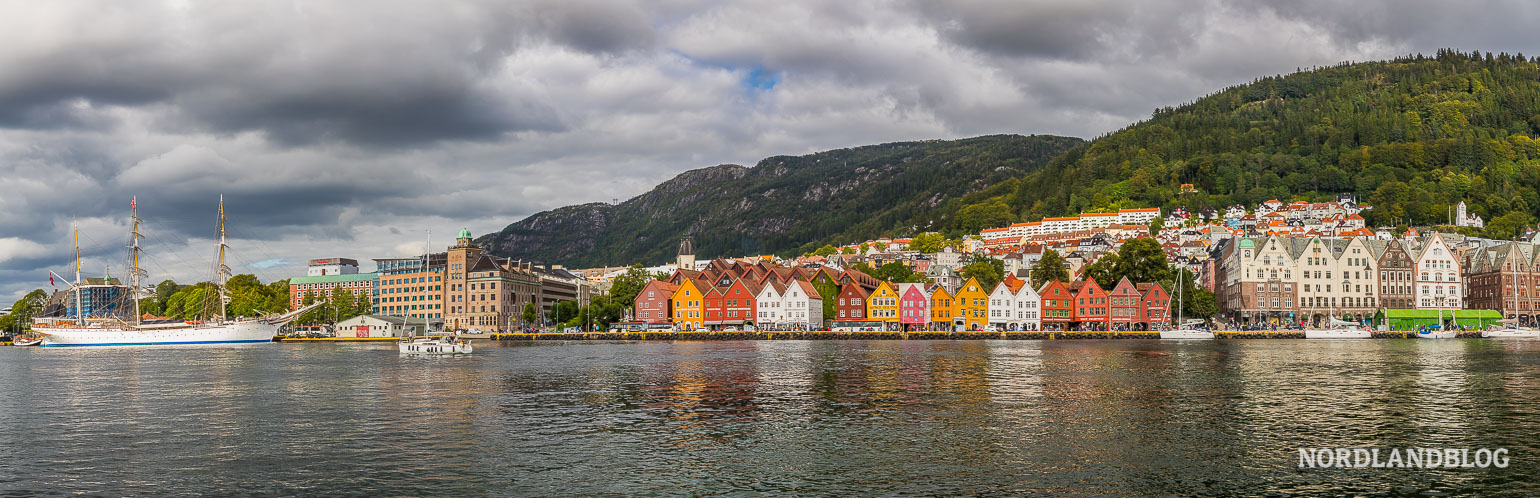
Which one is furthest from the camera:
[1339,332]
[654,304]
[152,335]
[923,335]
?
[654,304]

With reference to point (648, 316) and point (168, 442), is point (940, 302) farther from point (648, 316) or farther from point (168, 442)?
point (168, 442)

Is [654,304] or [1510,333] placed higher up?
[654,304]

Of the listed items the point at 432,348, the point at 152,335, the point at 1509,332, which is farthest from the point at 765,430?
the point at 152,335

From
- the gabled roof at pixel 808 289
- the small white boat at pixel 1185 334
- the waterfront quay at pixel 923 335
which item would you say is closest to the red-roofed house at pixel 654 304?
the waterfront quay at pixel 923 335

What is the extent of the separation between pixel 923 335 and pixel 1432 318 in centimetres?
6255

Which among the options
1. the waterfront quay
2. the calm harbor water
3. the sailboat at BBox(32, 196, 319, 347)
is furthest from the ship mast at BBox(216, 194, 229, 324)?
the calm harbor water

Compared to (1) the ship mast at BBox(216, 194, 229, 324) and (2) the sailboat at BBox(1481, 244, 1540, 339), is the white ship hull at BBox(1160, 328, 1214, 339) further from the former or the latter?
(1) the ship mast at BBox(216, 194, 229, 324)

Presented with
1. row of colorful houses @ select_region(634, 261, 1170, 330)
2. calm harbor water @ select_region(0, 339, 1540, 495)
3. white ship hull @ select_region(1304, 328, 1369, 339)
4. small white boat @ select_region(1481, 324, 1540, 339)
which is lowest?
small white boat @ select_region(1481, 324, 1540, 339)

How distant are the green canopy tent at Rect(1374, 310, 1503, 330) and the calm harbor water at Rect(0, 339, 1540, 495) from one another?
7769 centimetres

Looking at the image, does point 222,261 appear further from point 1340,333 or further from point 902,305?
point 1340,333

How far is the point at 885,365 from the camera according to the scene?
6091 cm

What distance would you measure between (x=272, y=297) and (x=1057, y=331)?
132 meters

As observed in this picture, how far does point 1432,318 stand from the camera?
4904 inches

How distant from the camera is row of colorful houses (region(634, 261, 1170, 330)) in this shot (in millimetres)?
123688
